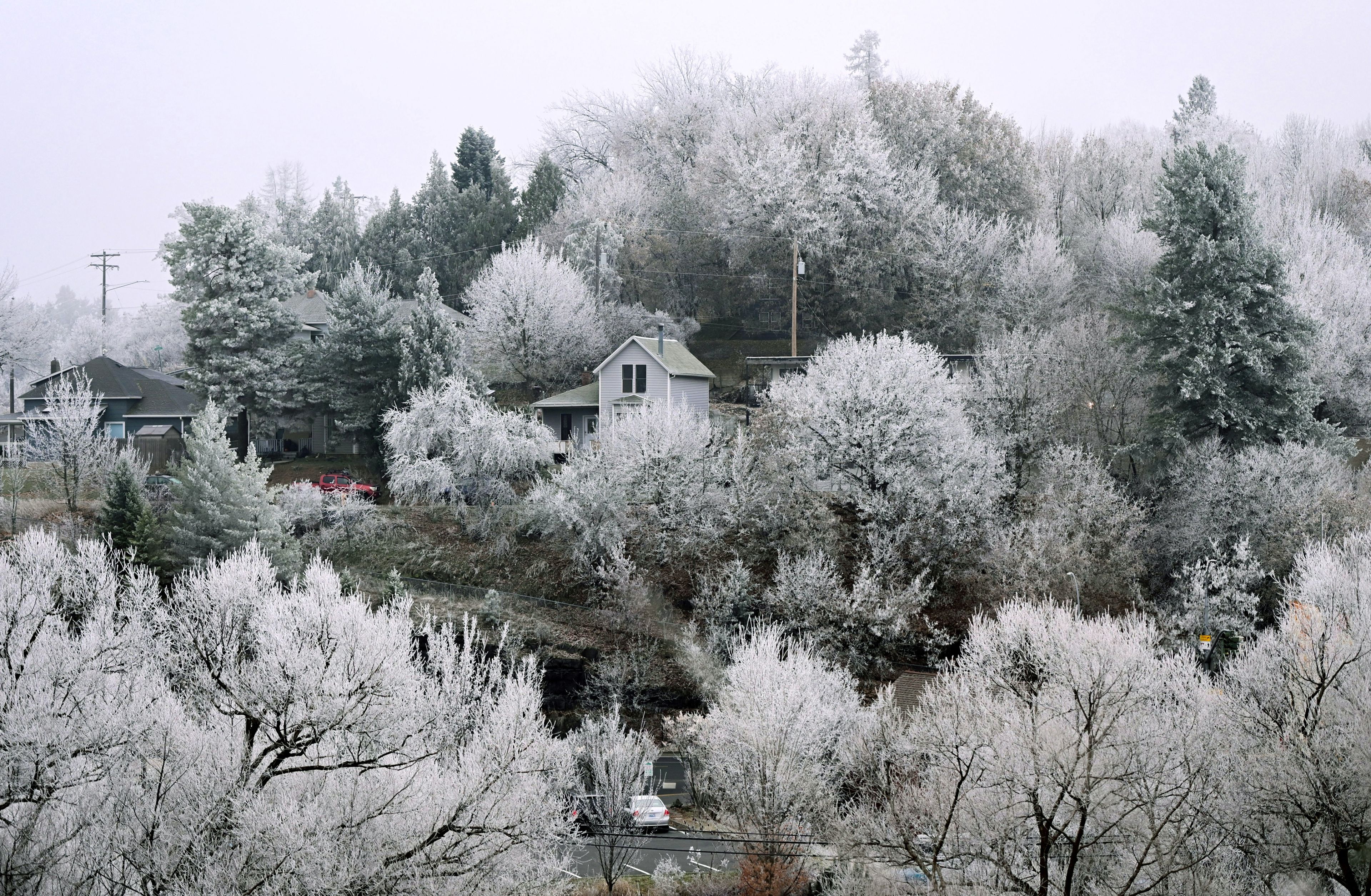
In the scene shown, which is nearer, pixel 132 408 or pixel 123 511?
pixel 123 511

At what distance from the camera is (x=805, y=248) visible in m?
54.8

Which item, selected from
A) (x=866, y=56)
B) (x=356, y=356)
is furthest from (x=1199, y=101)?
(x=356, y=356)

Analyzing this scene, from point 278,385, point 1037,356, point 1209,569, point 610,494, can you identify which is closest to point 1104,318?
point 1037,356

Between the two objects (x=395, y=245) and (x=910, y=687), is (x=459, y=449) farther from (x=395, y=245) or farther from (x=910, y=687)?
(x=395, y=245)

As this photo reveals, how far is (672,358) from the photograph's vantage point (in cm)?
4944

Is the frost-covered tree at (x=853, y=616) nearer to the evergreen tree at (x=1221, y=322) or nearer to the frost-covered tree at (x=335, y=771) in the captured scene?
the frost-covered tree at (x=335, y=771)

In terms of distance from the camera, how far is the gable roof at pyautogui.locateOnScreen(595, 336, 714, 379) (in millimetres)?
47844

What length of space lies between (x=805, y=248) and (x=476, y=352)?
17.4 meters

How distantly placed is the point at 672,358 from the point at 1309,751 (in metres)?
32.4

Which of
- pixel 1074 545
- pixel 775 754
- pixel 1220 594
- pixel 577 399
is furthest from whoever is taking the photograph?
pixel 577 399

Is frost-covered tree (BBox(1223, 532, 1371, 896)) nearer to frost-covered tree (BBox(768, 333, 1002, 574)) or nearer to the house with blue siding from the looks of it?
frost-covered tree (BBox(768, 333, 1002, 574))

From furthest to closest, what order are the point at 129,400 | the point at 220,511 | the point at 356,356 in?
the point at 129,400 → the point at 356,356 → the point at 220,511

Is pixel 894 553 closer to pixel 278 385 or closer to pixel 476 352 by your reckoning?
pixel 476 352

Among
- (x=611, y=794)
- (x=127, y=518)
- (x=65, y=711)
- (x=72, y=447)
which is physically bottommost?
(x=611, y=794)
